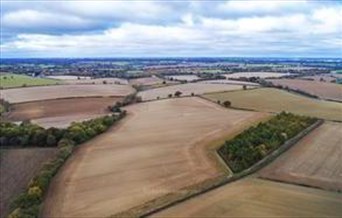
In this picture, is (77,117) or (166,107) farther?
(166,107)

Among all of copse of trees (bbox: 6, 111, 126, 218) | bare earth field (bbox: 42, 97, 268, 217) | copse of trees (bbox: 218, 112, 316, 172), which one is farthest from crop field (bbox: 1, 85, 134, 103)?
copse of trees (bbox: 218, 112, 316, 172)

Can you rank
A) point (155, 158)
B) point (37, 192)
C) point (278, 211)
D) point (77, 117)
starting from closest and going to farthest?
point (278, 211) → point (37, 192) → point (155, 158) → point (77, 117)

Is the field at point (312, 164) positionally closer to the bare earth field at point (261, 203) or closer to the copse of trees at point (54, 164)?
the bare earth field at point (261, 203)

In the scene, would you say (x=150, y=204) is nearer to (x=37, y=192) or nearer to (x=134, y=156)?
(x=37, y=192)

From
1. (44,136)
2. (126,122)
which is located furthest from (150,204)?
(126,122)

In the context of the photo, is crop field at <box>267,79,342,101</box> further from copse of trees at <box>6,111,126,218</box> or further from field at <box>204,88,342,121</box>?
copse of trees at <box>6,111,126,218</box>
